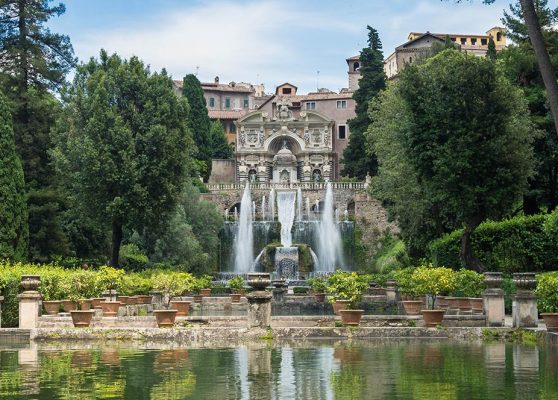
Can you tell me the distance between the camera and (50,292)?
88.3 ft

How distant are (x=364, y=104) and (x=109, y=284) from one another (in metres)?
46.4

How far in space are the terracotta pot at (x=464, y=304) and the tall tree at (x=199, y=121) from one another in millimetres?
57039

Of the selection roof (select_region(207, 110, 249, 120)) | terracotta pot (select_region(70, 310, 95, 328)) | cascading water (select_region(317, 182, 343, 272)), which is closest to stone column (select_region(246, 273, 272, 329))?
terracotta pot (select_region(70, 310, 95, 328))

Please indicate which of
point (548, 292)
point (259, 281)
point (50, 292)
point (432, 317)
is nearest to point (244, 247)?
point (50, 292)

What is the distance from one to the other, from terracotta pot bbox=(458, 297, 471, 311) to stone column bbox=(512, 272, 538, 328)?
21.9 ft

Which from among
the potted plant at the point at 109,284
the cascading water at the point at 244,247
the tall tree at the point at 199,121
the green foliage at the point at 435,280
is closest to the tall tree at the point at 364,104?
the cascading water at the point at 244,247

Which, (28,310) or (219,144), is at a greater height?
(219,144)

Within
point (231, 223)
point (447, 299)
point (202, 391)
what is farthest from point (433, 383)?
point (231, 223)

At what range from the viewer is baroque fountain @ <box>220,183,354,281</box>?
2494 inches

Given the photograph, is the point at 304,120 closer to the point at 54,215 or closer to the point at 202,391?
the point at 54,215

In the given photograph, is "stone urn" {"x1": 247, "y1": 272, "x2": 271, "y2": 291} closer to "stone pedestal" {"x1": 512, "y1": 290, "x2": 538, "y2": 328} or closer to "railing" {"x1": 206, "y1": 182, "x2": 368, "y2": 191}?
"stone pedestal" {"x1": 512, "y1": 290, "x2": 538, "y2": 328}

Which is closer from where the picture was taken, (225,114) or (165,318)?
(165,318)

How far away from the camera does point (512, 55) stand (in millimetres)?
39312

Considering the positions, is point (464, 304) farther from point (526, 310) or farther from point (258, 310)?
point (258, 310)
